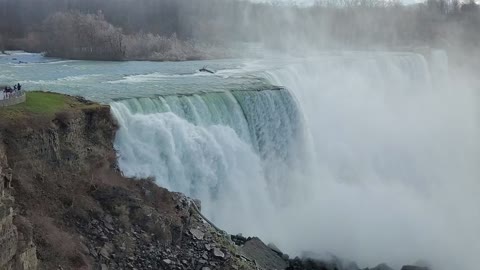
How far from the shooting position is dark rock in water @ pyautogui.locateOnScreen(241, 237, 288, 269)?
12.7 meters

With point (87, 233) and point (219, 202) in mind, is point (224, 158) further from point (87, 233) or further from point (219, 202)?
point (87, 233)

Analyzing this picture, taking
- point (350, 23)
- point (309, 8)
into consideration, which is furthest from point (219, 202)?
point (309, 8)

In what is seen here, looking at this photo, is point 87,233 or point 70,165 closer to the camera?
point 87,233

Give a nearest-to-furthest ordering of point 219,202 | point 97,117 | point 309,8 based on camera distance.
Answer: point 97,117, point 219,202, point 309,8

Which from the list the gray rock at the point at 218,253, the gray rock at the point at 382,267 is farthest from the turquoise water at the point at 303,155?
the gray rock at the point at 218,253

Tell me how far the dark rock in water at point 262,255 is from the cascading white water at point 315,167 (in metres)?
1.69

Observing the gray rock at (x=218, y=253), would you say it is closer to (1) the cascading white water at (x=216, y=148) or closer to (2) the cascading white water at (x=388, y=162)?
(1) the cascading white water at (x=216, y=148)

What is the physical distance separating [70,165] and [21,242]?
11.7 feet

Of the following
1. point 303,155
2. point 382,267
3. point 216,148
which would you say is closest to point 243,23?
point 303,155

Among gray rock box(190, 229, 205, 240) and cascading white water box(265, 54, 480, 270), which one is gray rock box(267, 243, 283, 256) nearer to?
cascading white water box(265, 54, 480, 270)

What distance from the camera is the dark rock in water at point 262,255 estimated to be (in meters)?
12.7

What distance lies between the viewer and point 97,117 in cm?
1371

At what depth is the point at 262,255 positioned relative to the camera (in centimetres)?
1304

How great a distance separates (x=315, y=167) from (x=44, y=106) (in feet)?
33.3
